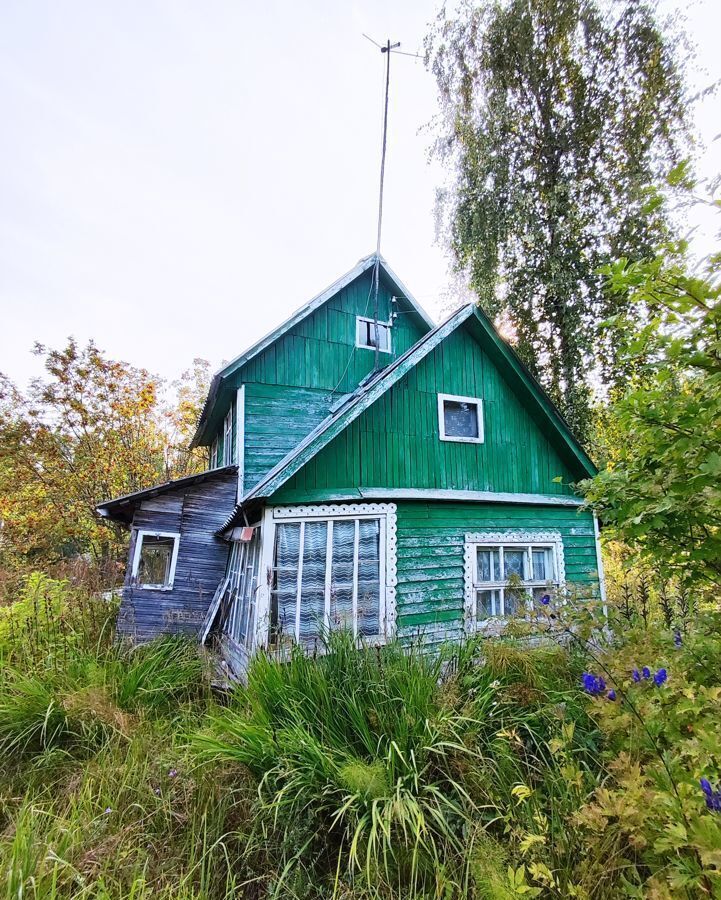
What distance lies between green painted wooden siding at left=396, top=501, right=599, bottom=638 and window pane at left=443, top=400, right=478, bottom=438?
133cm

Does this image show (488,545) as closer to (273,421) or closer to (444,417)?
(444,417)

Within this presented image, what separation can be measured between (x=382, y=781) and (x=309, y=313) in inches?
359

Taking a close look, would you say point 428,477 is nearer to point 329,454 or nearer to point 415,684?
point 329,454

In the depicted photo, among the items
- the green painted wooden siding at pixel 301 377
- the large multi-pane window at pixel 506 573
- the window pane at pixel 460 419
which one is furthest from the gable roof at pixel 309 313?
the large multi-pane window at pixel 506 573

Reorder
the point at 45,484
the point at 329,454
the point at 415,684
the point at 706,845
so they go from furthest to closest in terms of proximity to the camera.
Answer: the point at 45,484, the point at 329,454, the point at 415,684, the point at 706,845

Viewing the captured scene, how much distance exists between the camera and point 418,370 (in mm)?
7977

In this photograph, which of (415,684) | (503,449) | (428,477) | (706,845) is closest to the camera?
(706,845)

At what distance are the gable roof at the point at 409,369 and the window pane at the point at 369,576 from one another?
1.53 m

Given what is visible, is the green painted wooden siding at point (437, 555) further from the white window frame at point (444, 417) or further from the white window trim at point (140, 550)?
the white window trim at point (140, 550)

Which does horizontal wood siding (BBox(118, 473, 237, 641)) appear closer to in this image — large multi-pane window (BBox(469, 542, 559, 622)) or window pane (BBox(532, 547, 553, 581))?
large multi-pane window (BBox(469, 542, 559, 622))

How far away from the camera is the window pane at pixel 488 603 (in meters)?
7.85

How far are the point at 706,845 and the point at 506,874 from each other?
1.38 meters

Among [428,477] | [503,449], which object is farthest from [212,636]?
[503,449]

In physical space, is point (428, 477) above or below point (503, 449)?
below
